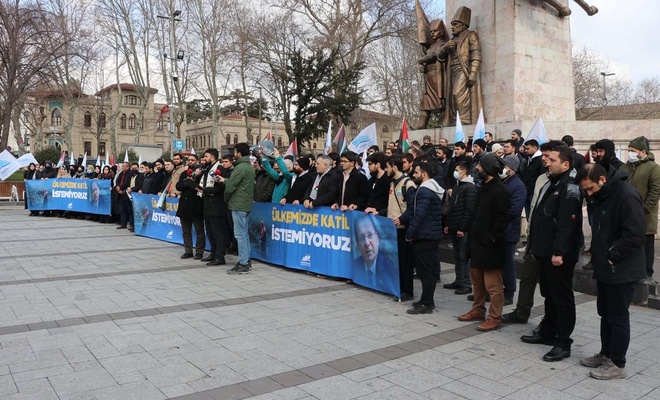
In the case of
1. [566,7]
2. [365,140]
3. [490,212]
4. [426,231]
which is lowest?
[426,231]

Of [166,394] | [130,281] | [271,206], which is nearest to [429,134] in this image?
[271,206]

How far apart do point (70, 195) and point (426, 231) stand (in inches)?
585

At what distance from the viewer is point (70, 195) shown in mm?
17875

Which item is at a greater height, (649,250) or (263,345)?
(649,250)

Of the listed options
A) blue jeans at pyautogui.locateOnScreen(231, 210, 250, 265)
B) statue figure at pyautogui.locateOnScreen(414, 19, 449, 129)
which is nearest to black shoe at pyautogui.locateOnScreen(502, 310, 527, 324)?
blue jeans at pyautogui.locateOnScreen(231, 210, 250, 265)

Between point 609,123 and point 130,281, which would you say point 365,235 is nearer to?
point 130,281

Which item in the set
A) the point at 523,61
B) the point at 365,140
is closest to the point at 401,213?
the point at 365,140

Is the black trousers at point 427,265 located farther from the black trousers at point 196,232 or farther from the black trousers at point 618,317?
the black trousers at point 196,232

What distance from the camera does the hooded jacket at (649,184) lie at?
7.11 meters

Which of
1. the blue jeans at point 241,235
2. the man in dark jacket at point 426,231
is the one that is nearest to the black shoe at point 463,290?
the man in dark jacket at point 426,231

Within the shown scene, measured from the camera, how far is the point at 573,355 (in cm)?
511

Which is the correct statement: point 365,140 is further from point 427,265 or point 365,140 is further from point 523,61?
point 427,265

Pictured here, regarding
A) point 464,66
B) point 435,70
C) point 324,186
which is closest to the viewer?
point 324,186

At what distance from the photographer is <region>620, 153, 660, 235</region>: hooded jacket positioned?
7.11m
